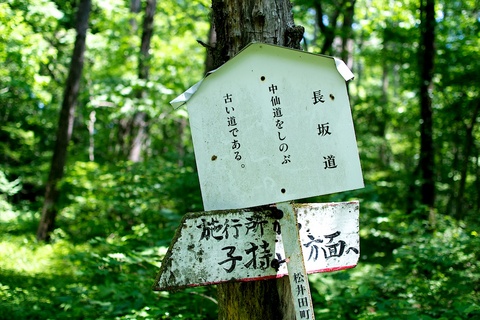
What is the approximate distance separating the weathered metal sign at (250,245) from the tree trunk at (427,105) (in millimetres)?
6244

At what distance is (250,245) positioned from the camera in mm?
1904

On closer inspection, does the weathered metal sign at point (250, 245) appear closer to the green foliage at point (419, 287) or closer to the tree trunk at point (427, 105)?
the green foliage at point (419, 287)

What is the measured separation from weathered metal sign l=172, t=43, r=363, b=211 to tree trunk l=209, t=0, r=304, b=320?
0.83ft

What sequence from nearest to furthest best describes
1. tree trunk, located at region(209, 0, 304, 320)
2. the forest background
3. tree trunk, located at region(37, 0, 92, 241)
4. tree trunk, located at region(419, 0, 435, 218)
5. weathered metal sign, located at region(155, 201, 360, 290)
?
Result: weathered metal sign, located at region(155, 201, 360, 290), tree trunk, located at region(209, 0, 304, 320), the forest background, tree trunk, located at region(419, 0, 435, 218), tree trunk, located at region(37, 0, 92, 241)

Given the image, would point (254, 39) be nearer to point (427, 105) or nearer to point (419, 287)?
point (419, 287)

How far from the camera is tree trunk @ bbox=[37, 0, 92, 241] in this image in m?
9.55

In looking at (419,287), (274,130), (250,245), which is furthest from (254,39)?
(419,287)

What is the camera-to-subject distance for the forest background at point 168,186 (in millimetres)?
3689

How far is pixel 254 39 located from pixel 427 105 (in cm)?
666

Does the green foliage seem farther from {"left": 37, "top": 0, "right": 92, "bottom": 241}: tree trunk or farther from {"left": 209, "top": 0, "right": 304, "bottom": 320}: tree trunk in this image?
{"left": 37, "top": 0, "right": 92, "bottom": 241}: tree trunk

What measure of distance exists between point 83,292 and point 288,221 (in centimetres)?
267

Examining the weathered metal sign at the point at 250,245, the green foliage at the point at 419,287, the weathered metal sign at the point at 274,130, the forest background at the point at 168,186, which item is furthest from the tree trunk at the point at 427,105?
the weathered metal sign at the point at 274,130

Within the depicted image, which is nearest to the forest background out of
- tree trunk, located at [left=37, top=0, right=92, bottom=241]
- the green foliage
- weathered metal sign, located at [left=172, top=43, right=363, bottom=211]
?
the green foliage

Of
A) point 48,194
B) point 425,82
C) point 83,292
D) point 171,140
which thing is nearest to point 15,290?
point 83,292
